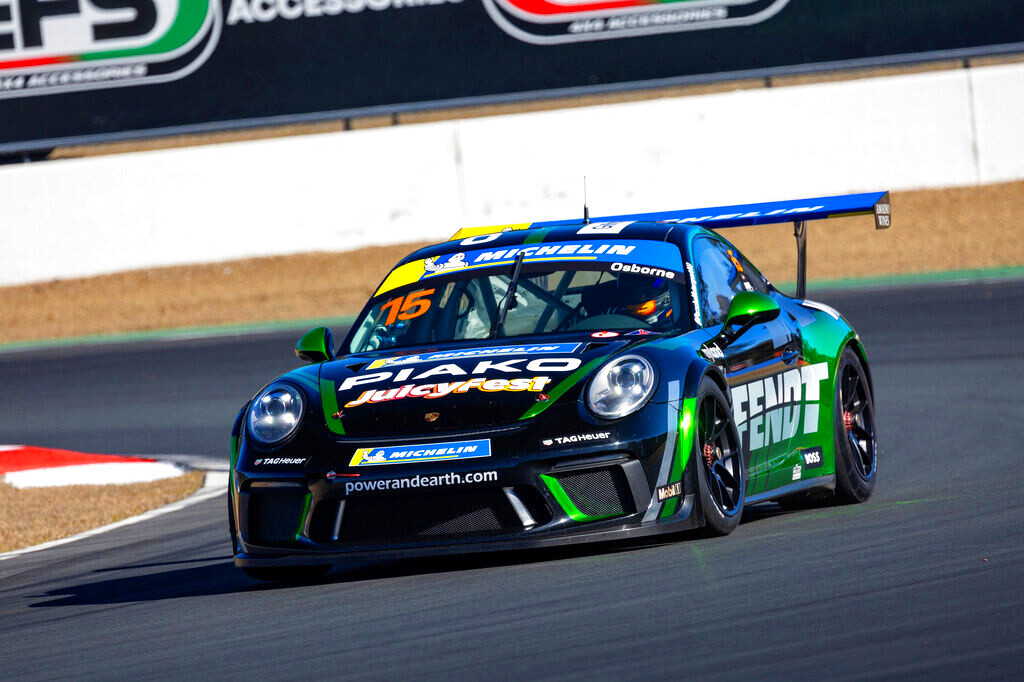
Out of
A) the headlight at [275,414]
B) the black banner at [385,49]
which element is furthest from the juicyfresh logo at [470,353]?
the black banner at [385,49]

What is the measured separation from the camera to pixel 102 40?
2095 centimetres

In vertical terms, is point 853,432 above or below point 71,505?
above

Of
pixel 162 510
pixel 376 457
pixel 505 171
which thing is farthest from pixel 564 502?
pixel 505 171

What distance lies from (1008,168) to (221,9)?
9.50 meters

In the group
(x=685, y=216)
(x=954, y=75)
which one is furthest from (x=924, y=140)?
(x=685, y=216)

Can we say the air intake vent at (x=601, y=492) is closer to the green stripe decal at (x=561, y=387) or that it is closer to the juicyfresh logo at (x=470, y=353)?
the green stripe decal at (x=561, y=387)

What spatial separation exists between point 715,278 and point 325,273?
13.3 meters

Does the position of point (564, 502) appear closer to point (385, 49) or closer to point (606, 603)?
point (606, 603)

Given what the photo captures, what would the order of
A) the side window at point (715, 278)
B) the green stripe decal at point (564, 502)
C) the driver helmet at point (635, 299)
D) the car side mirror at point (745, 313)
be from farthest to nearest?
the side window at point (715, 278) → the driver helmet at point (635, 299) → the car side mirror at point (745, 313) → the green stripe decal at point (564, 502)

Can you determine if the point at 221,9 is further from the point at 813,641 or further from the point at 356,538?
the point at 813,641

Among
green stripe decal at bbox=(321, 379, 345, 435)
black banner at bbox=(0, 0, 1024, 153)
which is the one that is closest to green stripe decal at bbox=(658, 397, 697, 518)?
green stripe decal at bbox=(321, 379, 345, 435)

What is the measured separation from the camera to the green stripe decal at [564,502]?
18.0 ft

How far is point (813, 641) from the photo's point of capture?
13.5 ft

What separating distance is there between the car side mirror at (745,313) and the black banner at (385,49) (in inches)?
551
